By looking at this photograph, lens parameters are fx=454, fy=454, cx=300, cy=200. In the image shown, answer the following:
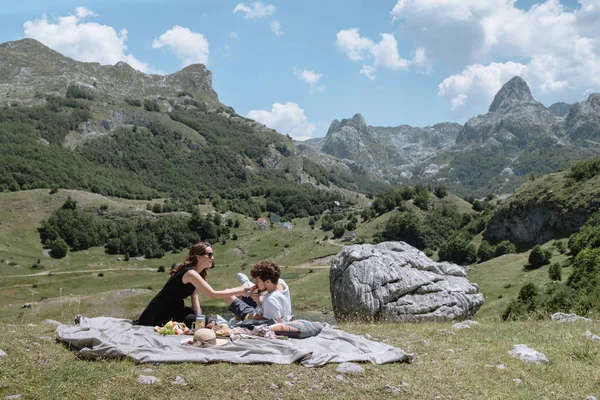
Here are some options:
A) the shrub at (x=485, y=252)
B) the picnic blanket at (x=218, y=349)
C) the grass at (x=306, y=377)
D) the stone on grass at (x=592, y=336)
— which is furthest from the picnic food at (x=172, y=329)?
the shrub at (x=485, y=252)

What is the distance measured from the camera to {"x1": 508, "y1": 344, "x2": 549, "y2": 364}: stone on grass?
11670 mm

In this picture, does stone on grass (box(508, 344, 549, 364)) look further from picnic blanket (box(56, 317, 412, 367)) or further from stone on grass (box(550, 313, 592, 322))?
stone on grass (box(550, 313, 592, 322))

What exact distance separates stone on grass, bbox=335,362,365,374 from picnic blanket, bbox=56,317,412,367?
1.29 feet

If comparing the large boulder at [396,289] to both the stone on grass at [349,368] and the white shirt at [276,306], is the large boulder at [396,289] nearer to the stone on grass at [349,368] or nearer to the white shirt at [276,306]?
the white shirt at [276,306]

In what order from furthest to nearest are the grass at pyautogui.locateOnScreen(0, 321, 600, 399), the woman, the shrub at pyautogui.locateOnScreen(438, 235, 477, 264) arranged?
the shrub at pyautogui.locateOnScreen(438, 235, 477, 264), the woman, the grass at pyautogui.locateOnScreen(0, 321, 600, 399)

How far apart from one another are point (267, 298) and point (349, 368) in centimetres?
436

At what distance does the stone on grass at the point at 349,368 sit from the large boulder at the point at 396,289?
15.4m

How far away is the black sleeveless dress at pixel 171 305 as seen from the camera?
14.7 metres

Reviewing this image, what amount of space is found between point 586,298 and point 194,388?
2234 cm

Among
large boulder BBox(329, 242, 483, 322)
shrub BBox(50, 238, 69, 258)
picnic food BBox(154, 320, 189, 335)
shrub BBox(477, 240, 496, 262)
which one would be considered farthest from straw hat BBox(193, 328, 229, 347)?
shrub BBox(50, 238, 69, 258)

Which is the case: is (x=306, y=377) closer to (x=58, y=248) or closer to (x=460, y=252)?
(x=460, y=252)

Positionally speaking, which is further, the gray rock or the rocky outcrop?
the rocky outcrop

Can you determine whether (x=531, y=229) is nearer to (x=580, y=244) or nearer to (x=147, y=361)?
(x=580, y=244)

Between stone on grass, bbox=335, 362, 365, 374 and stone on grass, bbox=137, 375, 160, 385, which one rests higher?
stone on grass, bbox=137, 375, 160, 385
